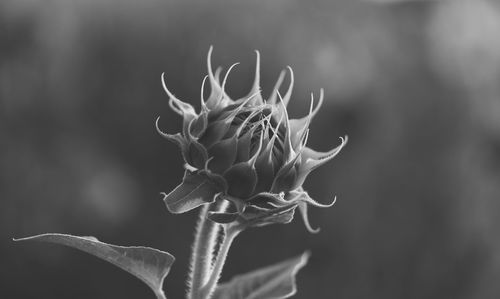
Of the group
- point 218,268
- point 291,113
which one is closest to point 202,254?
point 218,268

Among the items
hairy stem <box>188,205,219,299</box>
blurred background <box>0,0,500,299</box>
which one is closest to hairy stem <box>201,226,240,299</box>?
hairy stem <box>188,205,219,299</box>

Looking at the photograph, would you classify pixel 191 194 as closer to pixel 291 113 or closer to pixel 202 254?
pixel 202 254

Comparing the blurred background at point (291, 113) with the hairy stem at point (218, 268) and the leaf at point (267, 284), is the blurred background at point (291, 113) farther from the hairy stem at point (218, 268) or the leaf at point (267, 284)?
the hairy stem at point (218, 268)

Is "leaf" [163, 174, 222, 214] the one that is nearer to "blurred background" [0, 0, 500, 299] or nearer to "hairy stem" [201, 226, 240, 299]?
"hairy stem" [201, 226, 240, 299]

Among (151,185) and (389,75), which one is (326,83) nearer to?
(389,75)

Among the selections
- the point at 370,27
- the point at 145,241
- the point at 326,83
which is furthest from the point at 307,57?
the point at 145,241

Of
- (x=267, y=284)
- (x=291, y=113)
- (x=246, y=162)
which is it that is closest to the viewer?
(x=246, y=162)
